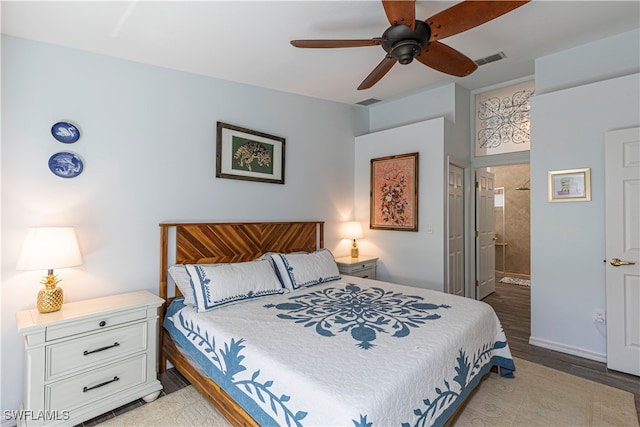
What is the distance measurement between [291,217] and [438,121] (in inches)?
83.0

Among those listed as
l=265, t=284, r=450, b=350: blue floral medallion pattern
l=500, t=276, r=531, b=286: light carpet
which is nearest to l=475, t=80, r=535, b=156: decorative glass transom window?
l=265, t=284, r=450, b=350: blue floral medallion pattern

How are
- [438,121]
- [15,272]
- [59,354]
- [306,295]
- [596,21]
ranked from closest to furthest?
1. [59,354]
2. [15,272]
3. [596,21]
4. [306,295]
5. [438,121]

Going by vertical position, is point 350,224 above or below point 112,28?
below

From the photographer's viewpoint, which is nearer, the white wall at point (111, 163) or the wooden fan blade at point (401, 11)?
the wooden fan blade at point (401, 11)

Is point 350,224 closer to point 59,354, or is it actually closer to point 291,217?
point 291,217

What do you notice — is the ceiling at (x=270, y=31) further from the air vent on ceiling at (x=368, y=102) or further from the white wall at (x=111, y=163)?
the air vent on ceiling at (x=368, y=102)

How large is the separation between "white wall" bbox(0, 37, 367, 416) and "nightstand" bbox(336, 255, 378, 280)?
1.03 meters

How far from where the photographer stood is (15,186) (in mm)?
2115

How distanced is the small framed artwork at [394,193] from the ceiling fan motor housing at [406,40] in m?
2.06

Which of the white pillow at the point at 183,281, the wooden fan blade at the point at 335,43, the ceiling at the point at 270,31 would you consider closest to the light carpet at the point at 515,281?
the ceiling at the point at 270,31

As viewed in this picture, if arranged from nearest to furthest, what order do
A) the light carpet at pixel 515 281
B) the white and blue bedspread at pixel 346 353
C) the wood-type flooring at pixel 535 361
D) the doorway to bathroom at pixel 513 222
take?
the white and blue bedspread at pixel 346 353 → the wood-type flooring at pixel 535 361 → the light carpet at pixel 515 281 → the doorway to bathroom at pixel 513 222

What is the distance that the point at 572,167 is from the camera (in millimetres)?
2967

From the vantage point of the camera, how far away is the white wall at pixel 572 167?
2.80m

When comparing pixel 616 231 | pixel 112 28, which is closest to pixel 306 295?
pixel 112 28
